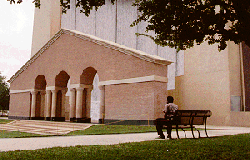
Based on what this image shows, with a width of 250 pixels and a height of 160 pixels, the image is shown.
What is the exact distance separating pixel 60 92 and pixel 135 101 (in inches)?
546

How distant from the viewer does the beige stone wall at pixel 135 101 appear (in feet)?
70.1

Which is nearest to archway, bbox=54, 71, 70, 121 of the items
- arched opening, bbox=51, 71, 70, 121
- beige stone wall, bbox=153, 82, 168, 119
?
arched opening, bbox=51, 71, 70, 121

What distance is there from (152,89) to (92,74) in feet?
29.8

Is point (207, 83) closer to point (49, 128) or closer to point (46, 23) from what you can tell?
point (49, 128)

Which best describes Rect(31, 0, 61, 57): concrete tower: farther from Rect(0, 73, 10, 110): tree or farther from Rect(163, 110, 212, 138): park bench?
Rect(163, 110, 212, 138): park bench

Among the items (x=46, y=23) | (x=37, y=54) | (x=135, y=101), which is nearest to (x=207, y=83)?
(x=135, y=101)

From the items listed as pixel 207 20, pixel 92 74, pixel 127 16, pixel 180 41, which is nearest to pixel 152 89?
pixel 92 74

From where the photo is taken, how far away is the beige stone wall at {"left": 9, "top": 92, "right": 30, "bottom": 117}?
3522 centimetres

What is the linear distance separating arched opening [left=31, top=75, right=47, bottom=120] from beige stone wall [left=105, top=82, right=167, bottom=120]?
1342 cm

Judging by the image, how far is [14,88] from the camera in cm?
3778

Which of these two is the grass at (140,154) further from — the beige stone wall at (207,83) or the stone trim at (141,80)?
the beige stone wall at (207,83)

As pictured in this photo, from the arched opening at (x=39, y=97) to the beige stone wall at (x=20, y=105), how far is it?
1.17m

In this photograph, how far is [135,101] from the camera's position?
73.8 ft

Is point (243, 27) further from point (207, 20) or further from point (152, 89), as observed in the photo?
point (152, 89)
